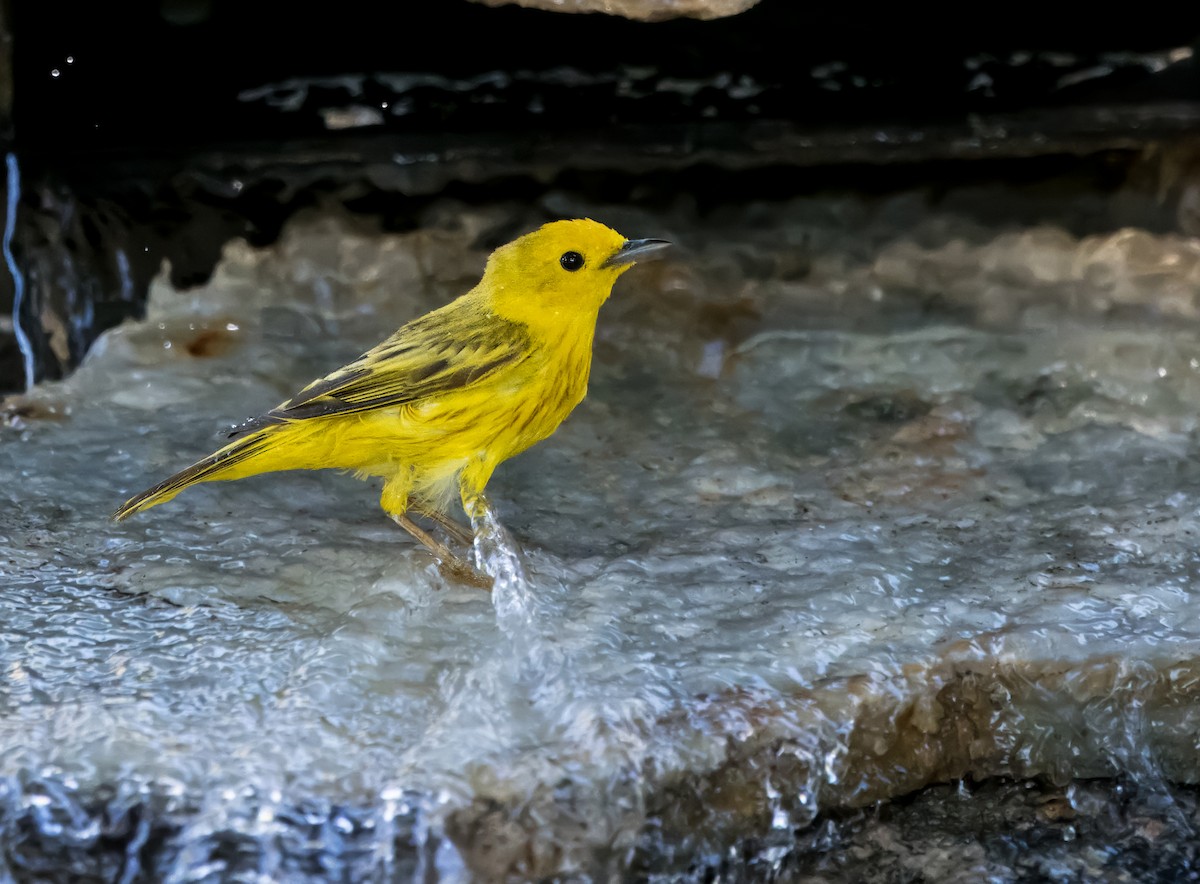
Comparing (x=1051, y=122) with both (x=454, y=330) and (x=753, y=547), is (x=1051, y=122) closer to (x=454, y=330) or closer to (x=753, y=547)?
(x=753, y=547)

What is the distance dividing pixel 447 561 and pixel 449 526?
30 centimetres

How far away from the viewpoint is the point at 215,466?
292 cm

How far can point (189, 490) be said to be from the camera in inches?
137

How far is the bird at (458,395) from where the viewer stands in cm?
293

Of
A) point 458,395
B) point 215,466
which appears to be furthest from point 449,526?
point 215,466

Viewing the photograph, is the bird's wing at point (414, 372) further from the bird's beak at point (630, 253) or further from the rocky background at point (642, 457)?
the rocky background at point (642, 457)

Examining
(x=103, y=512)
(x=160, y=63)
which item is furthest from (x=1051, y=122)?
(x=103, y=512)

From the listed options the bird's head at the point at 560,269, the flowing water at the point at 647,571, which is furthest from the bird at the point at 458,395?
the flowing water at the point at 647,571

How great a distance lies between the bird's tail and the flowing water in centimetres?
16

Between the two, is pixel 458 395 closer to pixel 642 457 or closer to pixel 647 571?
pixel 647 571

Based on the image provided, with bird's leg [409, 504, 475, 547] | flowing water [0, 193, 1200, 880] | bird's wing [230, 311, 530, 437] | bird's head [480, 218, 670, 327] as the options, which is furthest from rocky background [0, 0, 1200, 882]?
bird's head [480, 218, 670, 327]

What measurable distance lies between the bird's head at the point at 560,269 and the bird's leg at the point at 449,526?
1.73ft

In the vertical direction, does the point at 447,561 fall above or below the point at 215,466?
below

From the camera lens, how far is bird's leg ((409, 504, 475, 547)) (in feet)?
10.5
